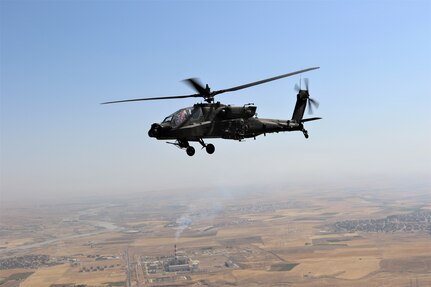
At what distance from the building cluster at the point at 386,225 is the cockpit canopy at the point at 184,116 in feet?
498

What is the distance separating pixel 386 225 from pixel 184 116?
171 meters

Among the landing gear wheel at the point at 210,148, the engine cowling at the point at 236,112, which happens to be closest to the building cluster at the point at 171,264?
the landing gear wheel at the point at 210,148

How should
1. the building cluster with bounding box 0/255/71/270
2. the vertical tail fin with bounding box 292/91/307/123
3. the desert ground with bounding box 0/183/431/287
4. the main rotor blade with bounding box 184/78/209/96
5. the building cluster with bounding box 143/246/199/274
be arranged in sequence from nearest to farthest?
the main rotor blade with bounding box 184/78/209/96 → the vertical tail fin with bounding box 292/91/307/123 → the desert ground with bounding box 0/183/431/287 → the building cluster with bounding box 143/246/199/274 → the building cluster with bounding box 0/255/71/270

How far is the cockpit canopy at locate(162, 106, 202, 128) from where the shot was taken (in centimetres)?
2972

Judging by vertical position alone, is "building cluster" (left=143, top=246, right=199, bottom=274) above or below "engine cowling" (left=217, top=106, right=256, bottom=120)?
below

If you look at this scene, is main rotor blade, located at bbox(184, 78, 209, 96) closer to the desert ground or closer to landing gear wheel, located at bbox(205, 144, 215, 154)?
landing gear wheel, located at bbox(205, 144, 215, 154)

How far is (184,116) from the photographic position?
2992cm

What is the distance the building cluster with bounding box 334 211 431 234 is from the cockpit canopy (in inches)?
5974

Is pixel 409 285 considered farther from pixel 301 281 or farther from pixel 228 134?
pixel 228 134

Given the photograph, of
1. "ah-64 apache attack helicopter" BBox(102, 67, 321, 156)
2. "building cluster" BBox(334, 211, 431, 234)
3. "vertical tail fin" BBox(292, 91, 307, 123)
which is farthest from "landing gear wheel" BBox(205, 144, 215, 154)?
"building cluster" BBox(334, 211, 431, 234)

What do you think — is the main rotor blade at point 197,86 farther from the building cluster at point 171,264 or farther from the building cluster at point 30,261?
the building cluster at point 30,261

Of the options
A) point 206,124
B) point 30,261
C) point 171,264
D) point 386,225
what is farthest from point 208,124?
point 386,225

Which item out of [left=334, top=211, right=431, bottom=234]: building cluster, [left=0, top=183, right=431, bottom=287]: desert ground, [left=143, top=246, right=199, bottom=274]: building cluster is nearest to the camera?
[left=0, top=183, right=431, bottom=287]: desert ground

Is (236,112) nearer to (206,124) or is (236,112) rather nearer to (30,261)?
(206,124)
